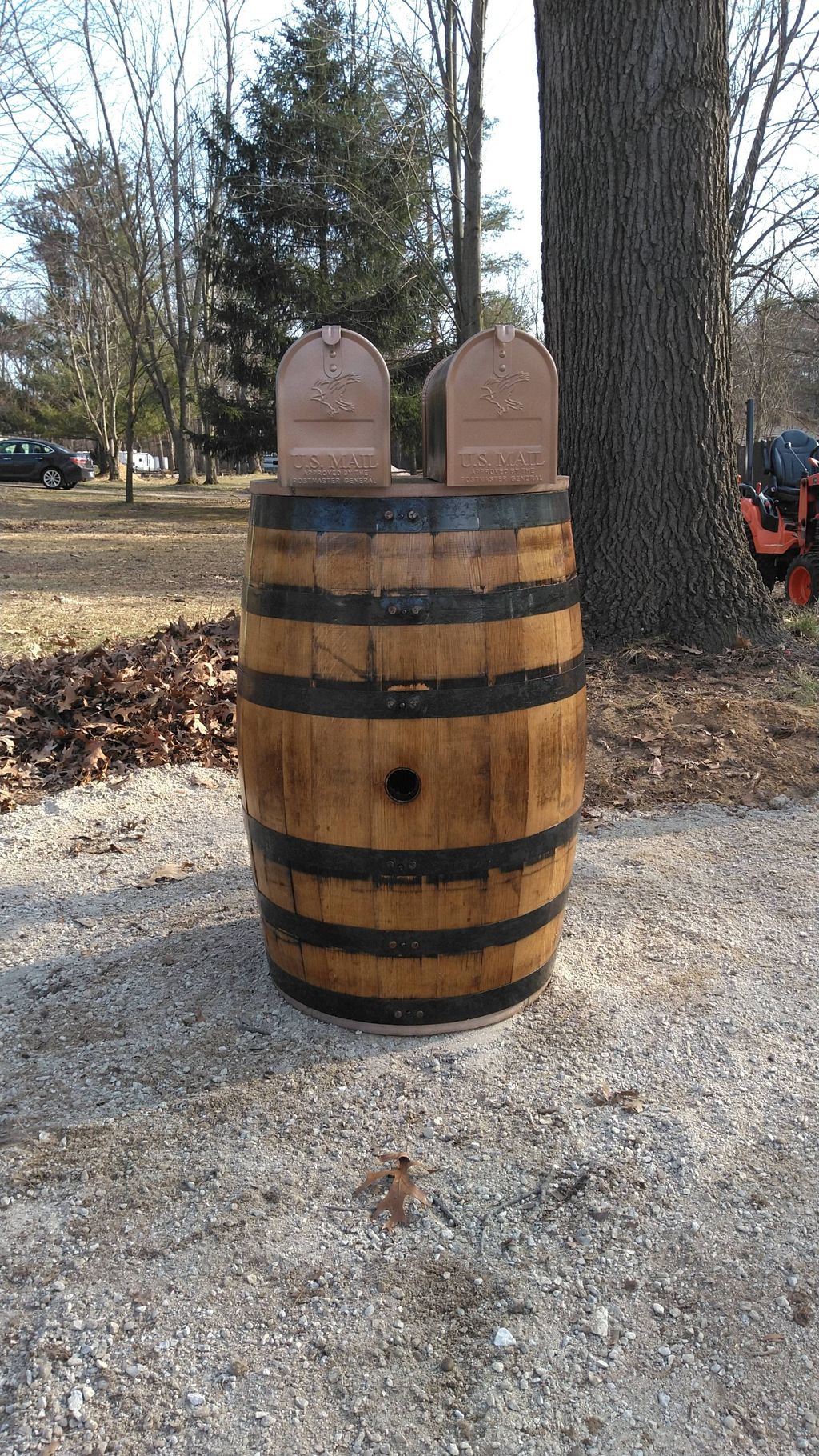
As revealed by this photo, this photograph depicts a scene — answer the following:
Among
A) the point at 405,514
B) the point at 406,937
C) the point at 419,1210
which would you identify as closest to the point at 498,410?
the point at 405,514

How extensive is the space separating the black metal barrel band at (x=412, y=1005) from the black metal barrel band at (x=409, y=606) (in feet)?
3.50

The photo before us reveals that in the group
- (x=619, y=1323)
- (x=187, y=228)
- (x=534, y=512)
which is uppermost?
(x=187, y=228)

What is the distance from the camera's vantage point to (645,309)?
6172 mm

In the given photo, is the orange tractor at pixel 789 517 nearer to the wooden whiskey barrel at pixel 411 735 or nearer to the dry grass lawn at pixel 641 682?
the dry grass lawn at pixel 641 682

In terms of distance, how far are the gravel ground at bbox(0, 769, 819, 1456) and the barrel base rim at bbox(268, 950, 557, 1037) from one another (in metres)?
0.04

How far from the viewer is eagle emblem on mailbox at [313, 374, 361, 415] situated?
8.31ft

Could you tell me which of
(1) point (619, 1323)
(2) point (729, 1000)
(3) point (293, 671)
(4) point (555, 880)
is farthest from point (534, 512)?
(1) point (619, 1323)

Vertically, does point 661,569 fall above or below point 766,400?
below

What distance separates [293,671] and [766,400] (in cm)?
3557

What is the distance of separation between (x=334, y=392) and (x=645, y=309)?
431cm

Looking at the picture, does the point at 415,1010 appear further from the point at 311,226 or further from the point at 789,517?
the point at 311,226

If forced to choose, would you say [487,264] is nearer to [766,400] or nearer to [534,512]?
[766,400]

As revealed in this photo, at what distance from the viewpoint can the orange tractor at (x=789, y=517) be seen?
32.1 ft

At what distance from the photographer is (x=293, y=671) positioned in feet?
8.81
